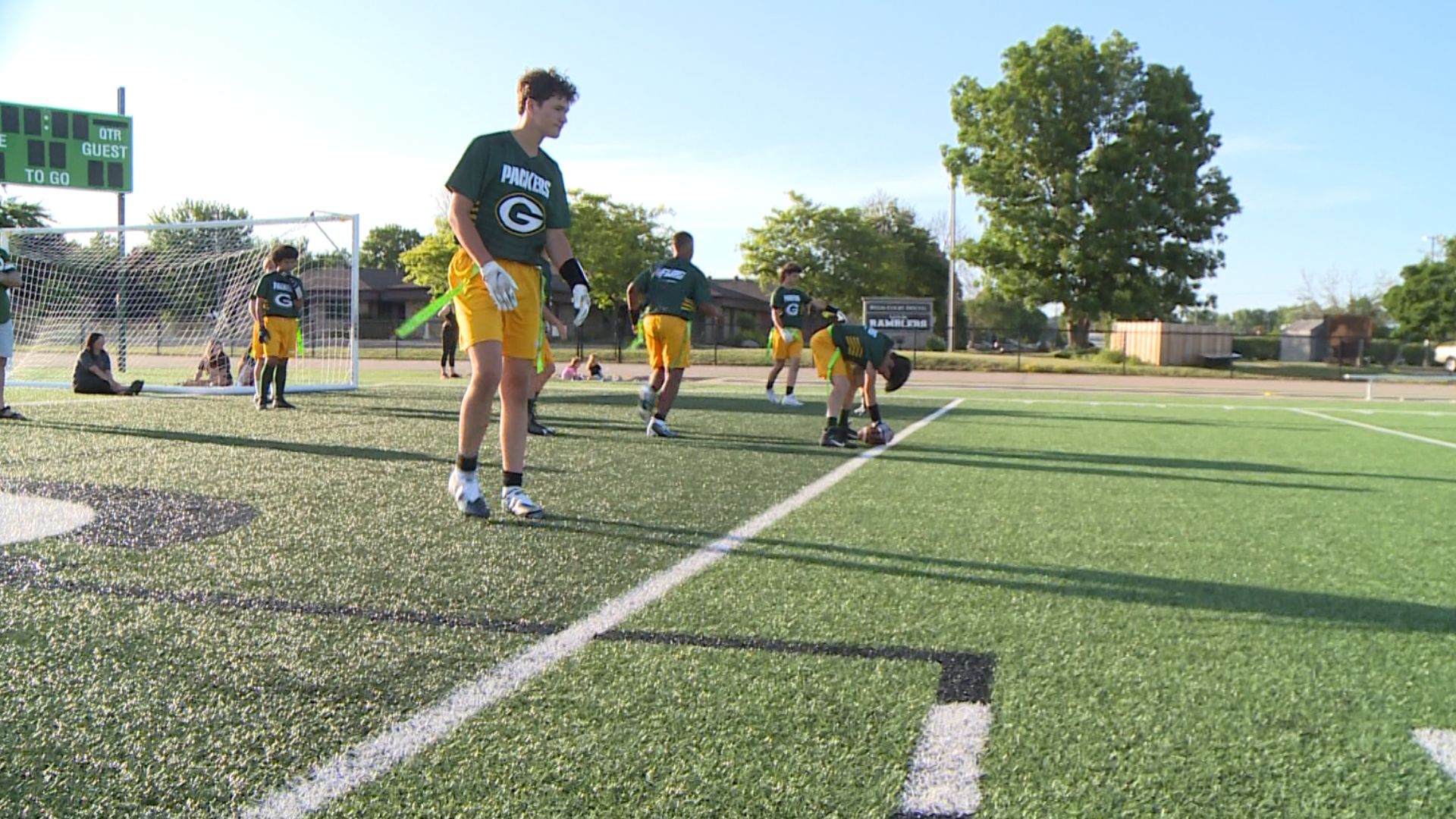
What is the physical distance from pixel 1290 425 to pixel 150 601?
11.7 metres

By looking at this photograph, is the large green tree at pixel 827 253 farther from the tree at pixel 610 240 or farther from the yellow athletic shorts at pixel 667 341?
the yellow athletic shorts at pixel 667 341

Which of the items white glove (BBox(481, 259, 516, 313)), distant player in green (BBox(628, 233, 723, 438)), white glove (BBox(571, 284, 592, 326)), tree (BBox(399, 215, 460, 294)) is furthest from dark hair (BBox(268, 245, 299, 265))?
tree (BBox(399, 215, 460, 294))

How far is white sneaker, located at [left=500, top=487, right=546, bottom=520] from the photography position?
4379 millimetres

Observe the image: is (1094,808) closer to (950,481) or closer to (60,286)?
(950,481)

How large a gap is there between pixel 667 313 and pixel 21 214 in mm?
43515

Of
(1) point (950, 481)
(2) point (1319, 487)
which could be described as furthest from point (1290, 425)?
(1) point (950, 481)

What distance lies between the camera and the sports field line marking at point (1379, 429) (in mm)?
9228

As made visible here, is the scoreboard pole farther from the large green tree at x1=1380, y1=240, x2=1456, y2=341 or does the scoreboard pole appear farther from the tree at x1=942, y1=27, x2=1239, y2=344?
the large green tree at x1=1380, y1=240, x2=1456, y2=341

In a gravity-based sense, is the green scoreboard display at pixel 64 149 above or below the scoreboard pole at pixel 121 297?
above

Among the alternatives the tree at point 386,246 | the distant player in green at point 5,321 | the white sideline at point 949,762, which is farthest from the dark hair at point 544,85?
the tree at point 386,246

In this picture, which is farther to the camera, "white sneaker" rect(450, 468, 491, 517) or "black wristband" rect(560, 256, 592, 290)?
"black wristband" rect(560, 256, 592, 290)

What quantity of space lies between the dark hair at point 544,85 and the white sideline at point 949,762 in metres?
3.55

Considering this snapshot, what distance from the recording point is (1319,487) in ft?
19.7

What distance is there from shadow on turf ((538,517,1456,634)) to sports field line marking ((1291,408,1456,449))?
7.13 metres
